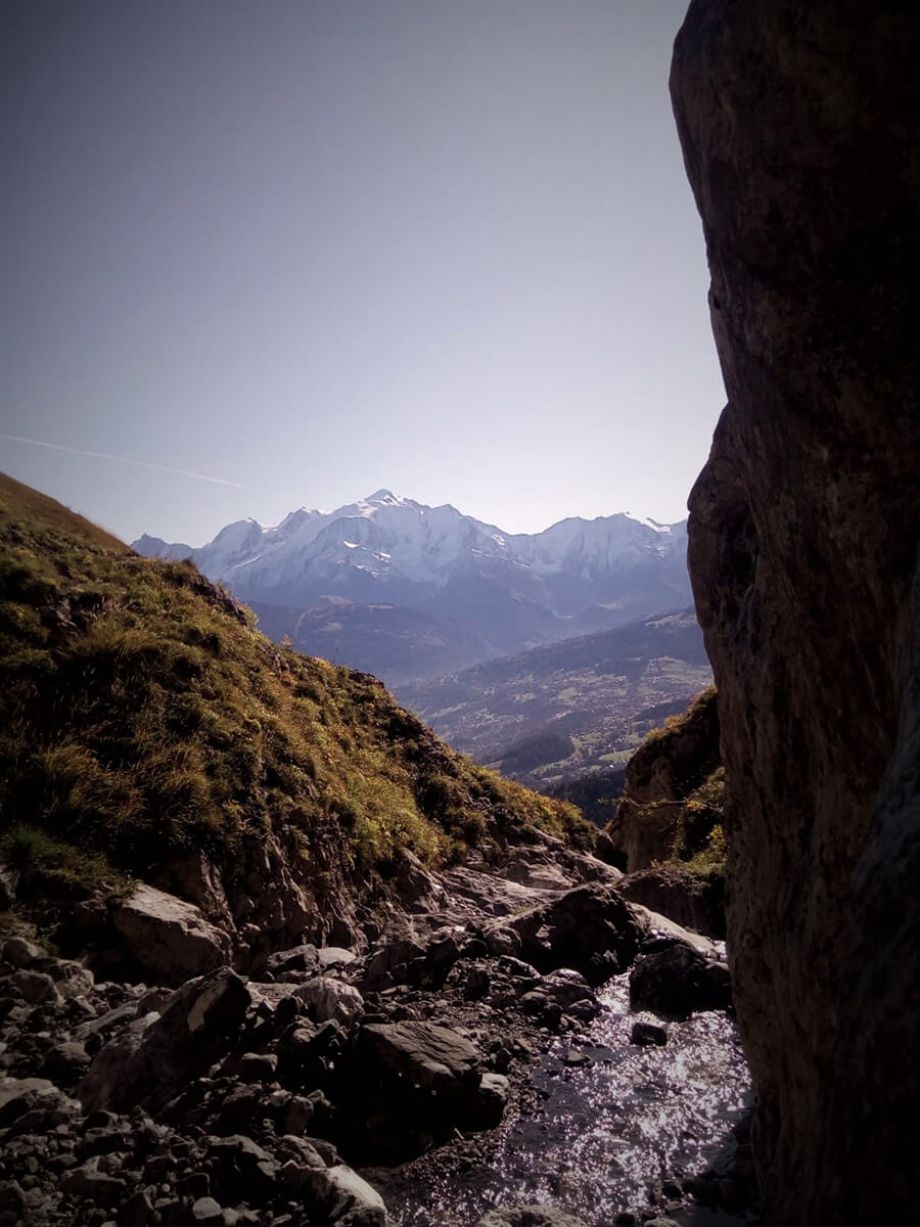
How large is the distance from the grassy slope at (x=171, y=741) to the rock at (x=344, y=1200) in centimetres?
608

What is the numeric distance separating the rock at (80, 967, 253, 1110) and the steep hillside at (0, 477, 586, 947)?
10.8 ft

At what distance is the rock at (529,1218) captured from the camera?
20.1 ft

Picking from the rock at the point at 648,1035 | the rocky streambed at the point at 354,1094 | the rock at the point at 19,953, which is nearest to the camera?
the rocky streambed at the point at 354,1094

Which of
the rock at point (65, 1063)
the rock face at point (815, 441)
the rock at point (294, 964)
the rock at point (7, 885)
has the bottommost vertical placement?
the rock at point (294, 964)

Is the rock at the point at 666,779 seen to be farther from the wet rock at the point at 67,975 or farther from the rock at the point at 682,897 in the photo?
the wet rock at the point at 67,975

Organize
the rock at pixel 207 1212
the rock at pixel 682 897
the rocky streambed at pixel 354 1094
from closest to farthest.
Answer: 1. the rock at pixel 207 1212
2. the rocky streambed at pixel 354 1094
3. the rock at pixel 682 897

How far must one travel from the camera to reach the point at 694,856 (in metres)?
22.2

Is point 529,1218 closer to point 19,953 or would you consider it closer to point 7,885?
point 19,953

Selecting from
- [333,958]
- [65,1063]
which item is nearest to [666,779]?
[333,958]

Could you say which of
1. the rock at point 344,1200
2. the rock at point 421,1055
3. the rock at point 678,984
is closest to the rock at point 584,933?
the rock at point 678,984

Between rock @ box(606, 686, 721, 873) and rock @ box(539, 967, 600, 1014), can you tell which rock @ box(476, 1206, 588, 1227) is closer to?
rock @ box(539, 967, 600, 1014)

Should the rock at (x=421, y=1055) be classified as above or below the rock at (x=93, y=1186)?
below

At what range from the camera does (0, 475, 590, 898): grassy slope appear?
11.0 metres

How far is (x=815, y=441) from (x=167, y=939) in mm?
10434
